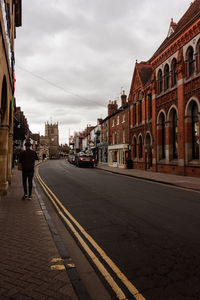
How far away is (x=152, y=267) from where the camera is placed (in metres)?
3.38

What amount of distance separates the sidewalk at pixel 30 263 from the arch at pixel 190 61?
16.7 m

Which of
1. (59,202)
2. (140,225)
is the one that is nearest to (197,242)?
(140,225)

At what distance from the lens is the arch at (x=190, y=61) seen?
17812 mm

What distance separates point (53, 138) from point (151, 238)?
127143 millimetres

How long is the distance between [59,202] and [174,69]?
672 inches

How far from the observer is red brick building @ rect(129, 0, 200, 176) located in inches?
689

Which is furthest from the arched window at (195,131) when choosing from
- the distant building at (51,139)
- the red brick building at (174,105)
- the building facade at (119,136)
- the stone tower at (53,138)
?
the stone tower at (53,138)

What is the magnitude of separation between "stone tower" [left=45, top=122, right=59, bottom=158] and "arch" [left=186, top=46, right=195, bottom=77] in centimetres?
11085

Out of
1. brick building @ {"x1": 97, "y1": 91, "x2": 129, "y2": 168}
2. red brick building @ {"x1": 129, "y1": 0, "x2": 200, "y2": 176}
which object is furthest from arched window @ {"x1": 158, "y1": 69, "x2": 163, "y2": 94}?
brick building @ {"x1": 97, "y1": 91, "x2": 129, "y2": 168}

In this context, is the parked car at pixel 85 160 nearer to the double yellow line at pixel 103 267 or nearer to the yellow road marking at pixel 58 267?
the double yellow line at pixel 103 267

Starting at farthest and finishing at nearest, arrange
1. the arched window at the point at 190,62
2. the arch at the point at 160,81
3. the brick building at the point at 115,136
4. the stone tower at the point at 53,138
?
the stone tower at the point at 53,138 → the brick building at the point at 115,136 → the arch at the point at 160,81 → the arched window at the point at 190,62

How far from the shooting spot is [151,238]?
180 inches

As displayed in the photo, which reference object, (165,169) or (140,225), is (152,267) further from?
(165,169)

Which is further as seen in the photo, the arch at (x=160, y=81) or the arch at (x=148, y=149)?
the arch at (x=148, y=149)
